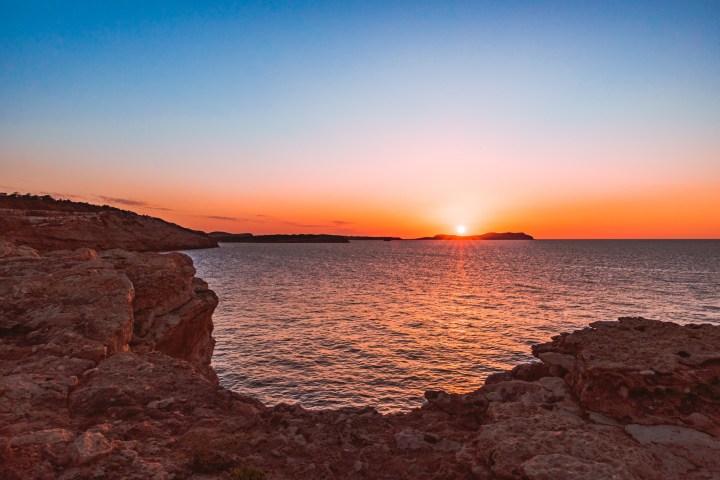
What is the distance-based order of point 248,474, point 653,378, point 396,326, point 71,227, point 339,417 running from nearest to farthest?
point 248,474 → point 653,378 → point 339,417 → point 396,326 → point 71,227

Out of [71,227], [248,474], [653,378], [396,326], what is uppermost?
[71,227]

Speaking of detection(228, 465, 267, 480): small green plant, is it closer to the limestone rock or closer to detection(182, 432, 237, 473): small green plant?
detection(182, 432, 237, 473): small green plant

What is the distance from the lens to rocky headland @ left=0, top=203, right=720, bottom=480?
625 cm

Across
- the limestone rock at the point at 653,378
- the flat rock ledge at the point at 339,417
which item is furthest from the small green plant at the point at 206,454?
the limestone rock at the point at 653,378

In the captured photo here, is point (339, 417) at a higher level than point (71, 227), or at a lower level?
lower

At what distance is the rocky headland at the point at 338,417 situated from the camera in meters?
6.25

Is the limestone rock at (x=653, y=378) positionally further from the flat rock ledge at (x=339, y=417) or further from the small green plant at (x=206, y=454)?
the small green plant at (x=206, y=454)

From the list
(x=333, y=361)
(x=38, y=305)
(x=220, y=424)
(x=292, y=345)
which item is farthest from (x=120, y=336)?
(x=292, y=345)

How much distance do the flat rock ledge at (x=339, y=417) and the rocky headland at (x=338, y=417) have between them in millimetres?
33

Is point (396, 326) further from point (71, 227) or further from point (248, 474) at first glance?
point (71, 227)

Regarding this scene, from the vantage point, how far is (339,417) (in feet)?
28.7

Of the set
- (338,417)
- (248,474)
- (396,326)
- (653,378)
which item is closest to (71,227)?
(396,326)

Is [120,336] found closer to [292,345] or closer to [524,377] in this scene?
[524,377]

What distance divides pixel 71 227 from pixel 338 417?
111 meters
